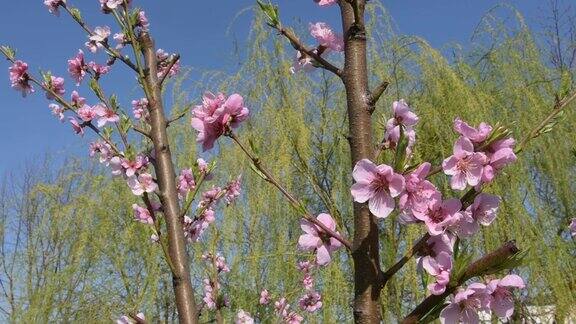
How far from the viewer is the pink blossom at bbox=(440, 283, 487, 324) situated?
744mm

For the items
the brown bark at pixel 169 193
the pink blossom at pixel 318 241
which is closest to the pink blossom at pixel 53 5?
the brown bark at pixel 169 193

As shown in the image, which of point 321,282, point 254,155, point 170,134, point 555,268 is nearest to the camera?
point 254,155

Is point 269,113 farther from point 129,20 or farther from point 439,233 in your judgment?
A: point 439,233

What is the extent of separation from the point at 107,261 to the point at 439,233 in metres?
4.91

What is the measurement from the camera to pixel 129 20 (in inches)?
66.5

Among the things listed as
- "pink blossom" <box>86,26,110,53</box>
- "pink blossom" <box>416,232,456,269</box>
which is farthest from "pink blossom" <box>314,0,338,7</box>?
"pink blossom" <box>86,26,110,53</box>

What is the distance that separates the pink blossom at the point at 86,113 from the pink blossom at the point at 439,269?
4.95 feet

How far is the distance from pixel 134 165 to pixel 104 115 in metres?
0.31

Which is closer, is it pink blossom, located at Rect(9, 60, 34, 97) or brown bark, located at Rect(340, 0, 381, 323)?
brown bark, located at Rect(340, 0, 381, 323)

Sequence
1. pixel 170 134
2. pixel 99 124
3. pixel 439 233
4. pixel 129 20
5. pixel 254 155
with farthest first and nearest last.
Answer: pixel 170 134
pixel 99 124
pixel 129 20
pixel 254 155
pixel 439 233

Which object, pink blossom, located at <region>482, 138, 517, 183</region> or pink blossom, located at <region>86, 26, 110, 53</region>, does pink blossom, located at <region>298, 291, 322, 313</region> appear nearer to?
pink blossom, located at <region>86, 26, 110, 53</region>

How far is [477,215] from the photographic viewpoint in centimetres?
81

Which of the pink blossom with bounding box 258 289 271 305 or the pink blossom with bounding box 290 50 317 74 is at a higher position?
the pink blossom with bounding box 258 289 271 305

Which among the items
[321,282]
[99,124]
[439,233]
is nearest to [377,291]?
[439,233]
